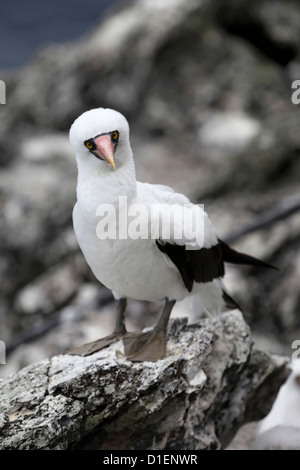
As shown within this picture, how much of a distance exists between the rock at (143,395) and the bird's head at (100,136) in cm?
96

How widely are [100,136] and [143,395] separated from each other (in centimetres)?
124

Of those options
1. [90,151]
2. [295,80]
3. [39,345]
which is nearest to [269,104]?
[295,80]

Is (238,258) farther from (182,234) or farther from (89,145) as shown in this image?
(89,145)

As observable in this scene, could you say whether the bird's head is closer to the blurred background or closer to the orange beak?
the orange beak

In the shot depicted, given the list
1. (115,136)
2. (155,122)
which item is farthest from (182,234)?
(155,122)

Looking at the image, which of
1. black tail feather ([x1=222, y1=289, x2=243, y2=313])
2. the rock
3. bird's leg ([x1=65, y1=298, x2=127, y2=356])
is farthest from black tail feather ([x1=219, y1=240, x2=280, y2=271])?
bird's leg ([x1=65, y1=298, x2=127, y2=356])

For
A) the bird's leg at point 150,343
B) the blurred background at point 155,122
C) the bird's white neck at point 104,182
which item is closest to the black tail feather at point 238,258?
the bird's leg at point 150,343

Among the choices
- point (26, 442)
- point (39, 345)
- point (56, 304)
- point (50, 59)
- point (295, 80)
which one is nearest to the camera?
point (26, 442)

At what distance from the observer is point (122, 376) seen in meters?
2.96

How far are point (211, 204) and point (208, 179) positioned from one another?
0.45m

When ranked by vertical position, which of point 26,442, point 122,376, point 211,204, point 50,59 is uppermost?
point 50,59

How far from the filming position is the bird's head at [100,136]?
9.41 ft

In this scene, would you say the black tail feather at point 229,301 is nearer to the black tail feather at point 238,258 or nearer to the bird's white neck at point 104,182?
the black tail feather at point 238,258
